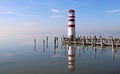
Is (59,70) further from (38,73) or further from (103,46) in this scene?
(103,46)

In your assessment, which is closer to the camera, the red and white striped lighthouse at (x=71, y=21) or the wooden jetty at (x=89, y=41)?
the wooden jetty at (x=89, y=41)

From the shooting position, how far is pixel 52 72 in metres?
20.7

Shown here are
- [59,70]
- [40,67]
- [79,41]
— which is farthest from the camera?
[79,41]

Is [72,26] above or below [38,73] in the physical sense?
above

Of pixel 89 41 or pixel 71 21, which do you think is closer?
pixel 89 41

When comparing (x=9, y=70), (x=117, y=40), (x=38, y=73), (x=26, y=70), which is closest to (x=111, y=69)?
(x=38, y=73)

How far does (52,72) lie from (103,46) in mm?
19313

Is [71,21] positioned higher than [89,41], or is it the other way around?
[71,21]

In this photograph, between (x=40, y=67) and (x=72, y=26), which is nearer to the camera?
(x=40, y=67)

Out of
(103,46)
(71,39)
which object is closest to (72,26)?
(71,39)

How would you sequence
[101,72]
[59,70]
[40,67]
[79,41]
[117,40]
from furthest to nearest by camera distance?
[79,41], [117,40], [40,67], [59,70], [101,72]

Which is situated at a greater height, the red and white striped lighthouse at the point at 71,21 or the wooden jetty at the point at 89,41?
the red and white striped lighthouse at the point at 71,21

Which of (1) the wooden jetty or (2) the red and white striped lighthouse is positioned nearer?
(1) the wooden jetty

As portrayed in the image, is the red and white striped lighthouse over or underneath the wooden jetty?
over
